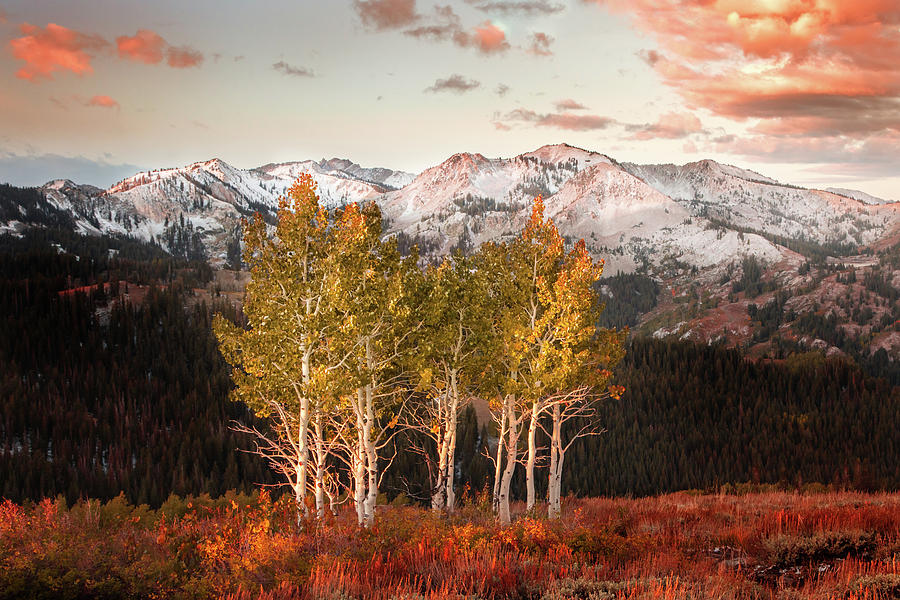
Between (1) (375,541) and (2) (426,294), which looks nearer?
(1) (375,541)

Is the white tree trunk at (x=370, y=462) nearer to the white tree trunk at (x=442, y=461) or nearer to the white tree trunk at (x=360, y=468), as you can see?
the white tree trunk at (x=360, y=468)

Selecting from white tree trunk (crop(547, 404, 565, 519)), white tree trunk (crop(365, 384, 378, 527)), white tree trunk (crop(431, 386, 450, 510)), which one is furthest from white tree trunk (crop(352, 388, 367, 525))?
white tree trunk (crop(547, 404, 565, 519))

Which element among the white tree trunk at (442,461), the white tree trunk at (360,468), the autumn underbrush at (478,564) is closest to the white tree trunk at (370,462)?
the white tree trunk at (360,468)

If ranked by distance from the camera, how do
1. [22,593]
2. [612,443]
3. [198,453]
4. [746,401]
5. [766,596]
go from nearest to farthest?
[766,596] → [22,593] → [198,453] → [612,443] → [746,401]

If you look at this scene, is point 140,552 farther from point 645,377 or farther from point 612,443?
point 645,377

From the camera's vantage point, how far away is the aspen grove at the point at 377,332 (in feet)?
75.9

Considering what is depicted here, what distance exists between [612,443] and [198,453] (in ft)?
352

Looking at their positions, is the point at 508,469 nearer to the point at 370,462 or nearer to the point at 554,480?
the point at 554,480

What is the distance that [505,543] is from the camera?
1521 centimetres

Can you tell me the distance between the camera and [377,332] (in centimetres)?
2533

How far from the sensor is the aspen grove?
911 inches

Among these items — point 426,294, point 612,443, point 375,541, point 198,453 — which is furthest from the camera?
point 612,443

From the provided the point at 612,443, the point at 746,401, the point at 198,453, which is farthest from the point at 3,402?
the point at 746,401

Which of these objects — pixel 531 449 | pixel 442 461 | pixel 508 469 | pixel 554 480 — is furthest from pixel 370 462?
pixel 554 480
